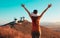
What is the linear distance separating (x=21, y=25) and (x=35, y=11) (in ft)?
57.9

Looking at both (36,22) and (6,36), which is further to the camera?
(6,36)

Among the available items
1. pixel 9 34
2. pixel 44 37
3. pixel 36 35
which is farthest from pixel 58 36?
pixel 36 35

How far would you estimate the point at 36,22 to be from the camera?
9.45m

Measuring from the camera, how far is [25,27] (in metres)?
26.2

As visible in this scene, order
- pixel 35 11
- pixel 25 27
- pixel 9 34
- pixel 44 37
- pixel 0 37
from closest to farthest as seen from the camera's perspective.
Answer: pixel 35 11, pixel 0 37, pixel 9 34, pixel 44 37, pixel 25 27

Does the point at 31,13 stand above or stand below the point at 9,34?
above

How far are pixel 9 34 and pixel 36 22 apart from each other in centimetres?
604

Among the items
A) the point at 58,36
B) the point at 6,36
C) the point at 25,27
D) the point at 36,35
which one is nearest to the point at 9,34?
the point at 6,36

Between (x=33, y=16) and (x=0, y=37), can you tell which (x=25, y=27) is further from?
(x=33, y=16)

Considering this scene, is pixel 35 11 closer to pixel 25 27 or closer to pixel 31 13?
pixel 31 13

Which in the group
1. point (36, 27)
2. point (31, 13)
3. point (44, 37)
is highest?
point (31, 13)

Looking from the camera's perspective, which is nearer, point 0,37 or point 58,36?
point 0,37

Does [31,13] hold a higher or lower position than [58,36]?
higher

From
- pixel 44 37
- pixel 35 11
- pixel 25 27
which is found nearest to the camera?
pixel 35 11
